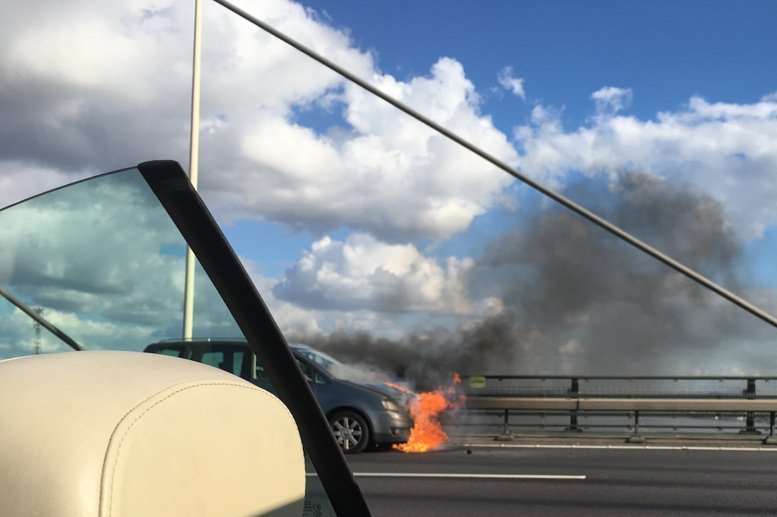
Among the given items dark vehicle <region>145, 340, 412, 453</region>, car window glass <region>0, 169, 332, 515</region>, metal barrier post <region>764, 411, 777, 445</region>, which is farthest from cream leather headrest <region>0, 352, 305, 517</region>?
metal barrier post <region>764, 411, 777, 445</region>

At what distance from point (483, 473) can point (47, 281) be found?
951 cm

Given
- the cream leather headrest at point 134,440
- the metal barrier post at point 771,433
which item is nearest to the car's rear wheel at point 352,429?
the metal barrier post at point 771,433

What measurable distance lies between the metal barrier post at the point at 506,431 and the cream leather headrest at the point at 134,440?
15.1 meters

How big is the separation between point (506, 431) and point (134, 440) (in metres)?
16.0

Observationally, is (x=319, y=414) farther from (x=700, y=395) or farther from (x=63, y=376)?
(x=700, y=395)

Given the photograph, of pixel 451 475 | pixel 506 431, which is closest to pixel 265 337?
pixel 451 475

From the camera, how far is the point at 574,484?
9.98m

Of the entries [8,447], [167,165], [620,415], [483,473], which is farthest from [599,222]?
[620,415]

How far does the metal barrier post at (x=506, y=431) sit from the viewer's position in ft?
53.1

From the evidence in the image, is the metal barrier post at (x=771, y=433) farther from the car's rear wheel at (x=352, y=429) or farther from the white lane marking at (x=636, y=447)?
the car's rear wheel at (x=352, y=429)

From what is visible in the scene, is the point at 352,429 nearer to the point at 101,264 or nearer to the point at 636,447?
the point at 636,447

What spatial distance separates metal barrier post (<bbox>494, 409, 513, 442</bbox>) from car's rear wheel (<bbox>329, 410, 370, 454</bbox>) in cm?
380

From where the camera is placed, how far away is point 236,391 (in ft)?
4.47

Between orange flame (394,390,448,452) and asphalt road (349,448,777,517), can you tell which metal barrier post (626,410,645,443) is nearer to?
asphalt road (349,448,777,517)
